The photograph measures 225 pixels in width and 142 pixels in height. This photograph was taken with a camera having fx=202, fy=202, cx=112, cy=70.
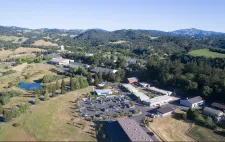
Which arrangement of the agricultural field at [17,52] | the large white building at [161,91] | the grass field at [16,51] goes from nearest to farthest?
the large white building at [161,91]
the agricultural field at [17,52]
the grass field at [16,51]

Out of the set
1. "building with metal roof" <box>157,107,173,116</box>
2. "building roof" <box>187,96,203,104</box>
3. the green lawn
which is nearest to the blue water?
"building with metal roof" <box>157,107,173,116</box>

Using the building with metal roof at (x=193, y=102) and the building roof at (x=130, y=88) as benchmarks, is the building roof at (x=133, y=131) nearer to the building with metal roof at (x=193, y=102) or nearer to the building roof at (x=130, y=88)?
the building with metal roof at (x=193, y=102)

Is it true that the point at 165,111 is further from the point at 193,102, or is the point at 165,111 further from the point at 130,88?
the point at 130,88

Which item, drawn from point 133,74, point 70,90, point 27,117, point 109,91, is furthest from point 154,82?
point 27,117

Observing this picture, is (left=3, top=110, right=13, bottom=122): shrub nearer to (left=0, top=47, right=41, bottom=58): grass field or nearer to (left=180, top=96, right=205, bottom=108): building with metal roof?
(left=180, top=96, right=205, bottom=108): building with metal roof

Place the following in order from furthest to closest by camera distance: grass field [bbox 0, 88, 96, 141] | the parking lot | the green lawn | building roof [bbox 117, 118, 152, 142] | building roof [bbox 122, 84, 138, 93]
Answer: building roof [bbox 122, 84, 138, 93]
the parking lot
the green lawn
grass field [bbox 0, 88, 96, 141]
building roof [bbox 117, 118, 152, 142]

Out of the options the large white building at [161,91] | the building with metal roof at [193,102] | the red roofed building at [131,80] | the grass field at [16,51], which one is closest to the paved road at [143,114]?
the building with metal roof at [193,102]

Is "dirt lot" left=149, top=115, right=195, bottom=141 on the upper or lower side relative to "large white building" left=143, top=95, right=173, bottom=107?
lower
